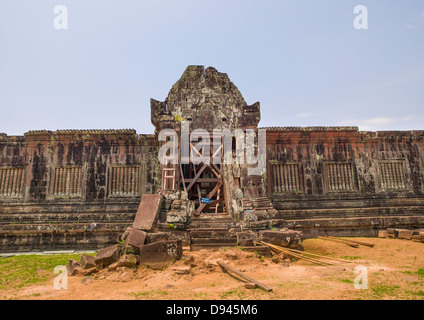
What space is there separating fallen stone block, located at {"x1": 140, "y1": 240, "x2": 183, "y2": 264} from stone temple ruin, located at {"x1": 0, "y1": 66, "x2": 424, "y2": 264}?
3124mm

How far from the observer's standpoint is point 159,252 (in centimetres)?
735

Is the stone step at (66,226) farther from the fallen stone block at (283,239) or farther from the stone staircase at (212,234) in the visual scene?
the fallen stone block at (283,239)

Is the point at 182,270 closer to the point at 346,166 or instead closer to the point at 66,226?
the point at 66,226

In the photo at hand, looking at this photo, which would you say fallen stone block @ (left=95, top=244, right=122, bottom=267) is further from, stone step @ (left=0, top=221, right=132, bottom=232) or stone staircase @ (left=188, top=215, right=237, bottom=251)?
stone step @ (left=0, top=221, right=132, bottom=232)

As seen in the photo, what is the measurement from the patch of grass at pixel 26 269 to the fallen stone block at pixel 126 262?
1504 millimetres

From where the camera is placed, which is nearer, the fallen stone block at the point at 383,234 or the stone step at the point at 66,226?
the stone step at the point at 66,226

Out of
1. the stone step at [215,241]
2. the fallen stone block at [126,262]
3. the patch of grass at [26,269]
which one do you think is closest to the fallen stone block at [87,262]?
the fallen stone block at [126,262]

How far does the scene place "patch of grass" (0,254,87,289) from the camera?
21.6 feet

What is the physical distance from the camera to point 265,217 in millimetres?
9805

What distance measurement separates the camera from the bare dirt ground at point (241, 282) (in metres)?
5.12

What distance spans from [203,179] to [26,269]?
7225mm
